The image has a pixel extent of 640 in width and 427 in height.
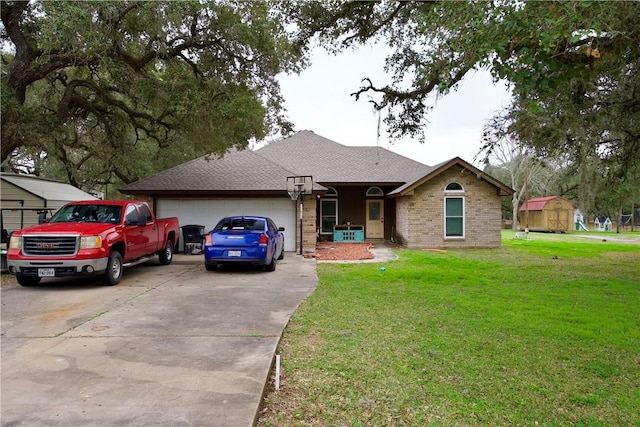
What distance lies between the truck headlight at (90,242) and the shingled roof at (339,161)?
13.3m

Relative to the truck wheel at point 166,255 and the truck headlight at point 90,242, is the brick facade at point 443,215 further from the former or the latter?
the truck headlight at point 90,242

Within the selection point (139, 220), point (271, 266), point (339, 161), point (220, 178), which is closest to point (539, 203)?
point (339, 161)

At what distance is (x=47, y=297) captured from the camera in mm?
7863

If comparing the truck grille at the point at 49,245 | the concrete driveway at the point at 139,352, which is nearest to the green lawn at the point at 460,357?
the concrete driveway at the point at 139,352

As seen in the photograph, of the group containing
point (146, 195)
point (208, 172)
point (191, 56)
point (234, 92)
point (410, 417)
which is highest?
point (191, 56)

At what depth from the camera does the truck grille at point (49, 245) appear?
841 cm

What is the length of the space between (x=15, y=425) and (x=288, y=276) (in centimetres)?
770

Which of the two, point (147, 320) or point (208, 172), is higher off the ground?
point (208, 172)

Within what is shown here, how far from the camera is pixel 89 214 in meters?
9.83

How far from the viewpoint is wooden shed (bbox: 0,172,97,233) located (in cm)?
1623

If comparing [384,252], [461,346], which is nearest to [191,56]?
[384,252]

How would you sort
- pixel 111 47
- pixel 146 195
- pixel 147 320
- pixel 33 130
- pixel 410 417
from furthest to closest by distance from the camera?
1. pixel 146 195
2. pixel 33 130
3. pixel 111 47
4. pixel 147 320
5. pixel 410 417

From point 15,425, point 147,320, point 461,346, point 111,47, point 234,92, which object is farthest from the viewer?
point 234,92

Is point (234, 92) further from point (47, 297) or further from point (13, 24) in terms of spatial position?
point (47, 297)
